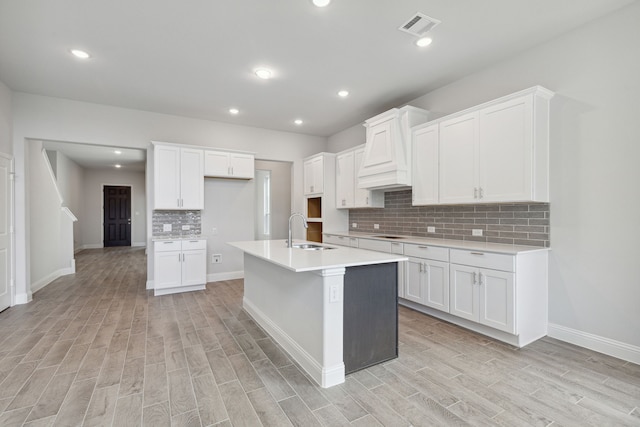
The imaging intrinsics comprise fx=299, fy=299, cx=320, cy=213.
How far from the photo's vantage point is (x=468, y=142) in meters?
3.25

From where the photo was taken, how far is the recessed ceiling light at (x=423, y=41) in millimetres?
2807

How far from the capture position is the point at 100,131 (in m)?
4.48

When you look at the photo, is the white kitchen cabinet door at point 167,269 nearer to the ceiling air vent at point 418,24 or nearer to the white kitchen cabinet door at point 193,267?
the white kitchen cabinet door at point 193,267

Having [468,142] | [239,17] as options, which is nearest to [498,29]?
[468,142]

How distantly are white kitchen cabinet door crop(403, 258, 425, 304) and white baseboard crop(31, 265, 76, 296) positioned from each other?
556 cm

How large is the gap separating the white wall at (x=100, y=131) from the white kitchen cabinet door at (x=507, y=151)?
3848mm

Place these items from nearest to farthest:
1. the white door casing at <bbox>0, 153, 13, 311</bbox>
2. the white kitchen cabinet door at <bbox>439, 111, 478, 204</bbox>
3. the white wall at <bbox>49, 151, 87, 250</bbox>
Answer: the white kitchen cabinet door at <bbox>439, 111, 478, 204</bbox> < the white door casing at <bbox>0, 153, 13, 311</bbox> < the white wall at <bbox>49, 151, 87, 250</bbox>

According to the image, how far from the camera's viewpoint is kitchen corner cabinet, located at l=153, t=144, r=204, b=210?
459 centimetres

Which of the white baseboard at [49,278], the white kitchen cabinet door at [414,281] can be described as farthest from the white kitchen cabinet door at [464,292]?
the white baseboard at [49,278]

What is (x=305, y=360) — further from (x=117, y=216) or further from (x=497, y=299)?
(x=117, y=216)

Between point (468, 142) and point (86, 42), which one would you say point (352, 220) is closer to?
point (468, 142)

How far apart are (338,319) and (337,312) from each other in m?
0.05

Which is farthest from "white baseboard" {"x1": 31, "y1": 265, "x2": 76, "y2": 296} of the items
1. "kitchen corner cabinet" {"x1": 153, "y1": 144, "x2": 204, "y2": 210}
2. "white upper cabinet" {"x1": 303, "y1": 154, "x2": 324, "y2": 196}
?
"white upper cabinet" {"x1": 303, "y1": 154, "x2": 324, "y2": 196}

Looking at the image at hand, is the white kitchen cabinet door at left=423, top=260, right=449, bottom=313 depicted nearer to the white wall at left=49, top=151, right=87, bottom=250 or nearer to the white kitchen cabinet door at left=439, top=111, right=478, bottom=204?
the white kitchen cabinet door at left=439, top=111, right=478, bottom=204
